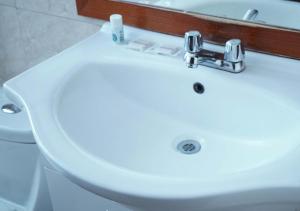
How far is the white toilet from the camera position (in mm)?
1252

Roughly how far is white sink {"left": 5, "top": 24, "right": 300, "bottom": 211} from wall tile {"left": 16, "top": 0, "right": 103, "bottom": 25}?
0.65 ft

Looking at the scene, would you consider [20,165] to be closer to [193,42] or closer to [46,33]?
[46,33]

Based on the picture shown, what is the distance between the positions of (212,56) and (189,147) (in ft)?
0.73

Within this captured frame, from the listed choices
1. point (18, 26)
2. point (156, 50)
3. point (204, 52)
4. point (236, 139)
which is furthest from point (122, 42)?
point (18, 26)

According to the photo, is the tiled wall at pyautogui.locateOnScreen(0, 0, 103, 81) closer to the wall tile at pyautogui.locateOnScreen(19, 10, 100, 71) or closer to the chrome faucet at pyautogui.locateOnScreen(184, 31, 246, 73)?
the wall tile at pyautogui.locateOnScreen(19, 10, 100, 71)

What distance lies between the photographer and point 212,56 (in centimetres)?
92

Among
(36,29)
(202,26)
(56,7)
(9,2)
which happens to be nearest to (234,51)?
(202,26)

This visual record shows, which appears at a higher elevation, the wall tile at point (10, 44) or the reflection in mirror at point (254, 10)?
the reflection in mirror at point (254, 10)

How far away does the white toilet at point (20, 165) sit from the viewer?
1.25 m

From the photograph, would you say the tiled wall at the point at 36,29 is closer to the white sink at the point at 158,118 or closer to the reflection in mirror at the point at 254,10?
the white sink at the point at 158,118

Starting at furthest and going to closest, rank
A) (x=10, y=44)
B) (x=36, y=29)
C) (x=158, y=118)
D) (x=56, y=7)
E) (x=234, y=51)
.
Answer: (x=10, y=44), (x=36, y=29), (x=56, y=7), (x=158, y=118), (x=234, y=51)

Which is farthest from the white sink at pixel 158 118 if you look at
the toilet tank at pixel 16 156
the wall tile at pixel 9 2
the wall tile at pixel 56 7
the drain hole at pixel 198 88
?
the wall tile at pixel 9 2

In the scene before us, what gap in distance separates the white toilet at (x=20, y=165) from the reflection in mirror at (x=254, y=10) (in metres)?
0.64

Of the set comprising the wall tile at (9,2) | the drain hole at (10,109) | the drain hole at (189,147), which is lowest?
the drain hole at (10,109)
